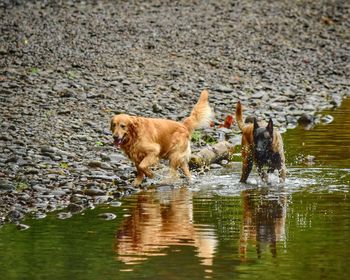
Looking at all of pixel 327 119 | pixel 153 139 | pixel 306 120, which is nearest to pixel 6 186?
pixel 153 139

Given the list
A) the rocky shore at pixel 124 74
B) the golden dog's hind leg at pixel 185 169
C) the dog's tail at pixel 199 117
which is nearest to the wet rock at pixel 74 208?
the rocky shore at pixel 124 74

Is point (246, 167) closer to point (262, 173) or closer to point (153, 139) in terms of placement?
point (262, 173)

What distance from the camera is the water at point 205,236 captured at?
887 centimetres

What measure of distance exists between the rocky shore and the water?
85 centimetres

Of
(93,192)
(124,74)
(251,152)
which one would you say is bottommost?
(93,192)

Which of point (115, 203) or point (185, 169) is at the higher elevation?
point (185, 169)

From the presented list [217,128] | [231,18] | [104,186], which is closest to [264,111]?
[217,128]

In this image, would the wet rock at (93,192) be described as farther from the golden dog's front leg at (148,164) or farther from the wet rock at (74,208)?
the golden dog's front leg at (148,164)

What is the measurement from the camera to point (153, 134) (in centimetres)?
1455

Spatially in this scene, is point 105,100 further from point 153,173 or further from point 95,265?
point 95,265

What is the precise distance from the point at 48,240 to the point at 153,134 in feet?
14.9

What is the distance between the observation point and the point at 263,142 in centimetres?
1393

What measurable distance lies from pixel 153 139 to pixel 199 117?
94 cm

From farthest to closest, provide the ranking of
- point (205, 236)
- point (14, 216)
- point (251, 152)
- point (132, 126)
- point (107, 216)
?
point (132, 126) → point (251, 152) → point (107, 216) → point (14, 216) → point (205, 236)
